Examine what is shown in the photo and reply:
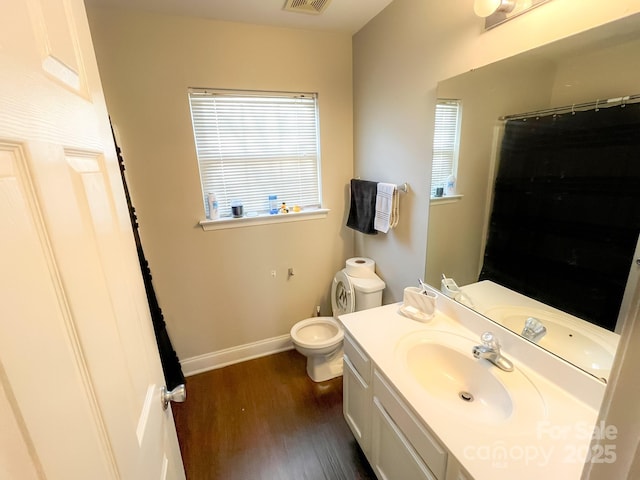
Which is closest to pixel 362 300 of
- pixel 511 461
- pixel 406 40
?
pixel 511 461

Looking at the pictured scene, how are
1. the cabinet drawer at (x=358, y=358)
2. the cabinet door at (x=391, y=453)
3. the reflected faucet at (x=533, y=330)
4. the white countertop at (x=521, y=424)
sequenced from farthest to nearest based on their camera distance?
the cabinet drawer at (x=358, y=358), the reflected faucet at (x=533, y=330), the cabinet door at (x=391, y=453), the white countertop at (x=521, y=424)

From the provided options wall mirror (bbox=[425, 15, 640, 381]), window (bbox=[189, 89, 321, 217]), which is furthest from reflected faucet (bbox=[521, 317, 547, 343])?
window (bbox=[189, 89, 321, 217])

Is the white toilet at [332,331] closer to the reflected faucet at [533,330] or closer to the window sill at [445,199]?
the window sill at [445,199]

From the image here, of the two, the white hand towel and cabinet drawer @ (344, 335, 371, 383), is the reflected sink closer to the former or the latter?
cabinet drawer @ (344, 335, 371, 383)

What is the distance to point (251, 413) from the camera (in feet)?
6.30

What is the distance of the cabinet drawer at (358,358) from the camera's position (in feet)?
4.29

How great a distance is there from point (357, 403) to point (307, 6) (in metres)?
2.22

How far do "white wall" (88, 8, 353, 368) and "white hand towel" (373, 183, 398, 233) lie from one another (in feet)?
1.62

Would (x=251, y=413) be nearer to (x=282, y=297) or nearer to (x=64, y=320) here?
(x=282, y=297)

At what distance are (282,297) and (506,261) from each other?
1.66 meters

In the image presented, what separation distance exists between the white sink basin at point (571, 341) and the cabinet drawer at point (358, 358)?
626 mm

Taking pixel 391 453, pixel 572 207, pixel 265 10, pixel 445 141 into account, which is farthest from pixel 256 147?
pixel 391 453

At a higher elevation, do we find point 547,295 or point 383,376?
point 547,295

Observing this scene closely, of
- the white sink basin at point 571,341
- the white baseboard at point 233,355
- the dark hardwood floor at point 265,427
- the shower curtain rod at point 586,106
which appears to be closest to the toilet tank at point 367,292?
the dark hardwood floor at point 265,427
